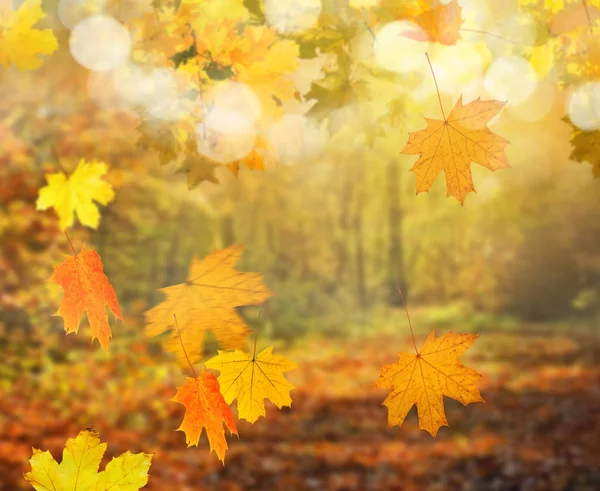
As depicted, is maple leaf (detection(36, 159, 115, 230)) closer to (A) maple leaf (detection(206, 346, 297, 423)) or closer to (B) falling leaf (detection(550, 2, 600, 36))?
(A) maple leaf (detection(206, 346, 297, 423))

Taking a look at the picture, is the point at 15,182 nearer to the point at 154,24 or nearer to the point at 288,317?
the point at 154,24

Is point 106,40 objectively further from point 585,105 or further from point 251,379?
point 585,105

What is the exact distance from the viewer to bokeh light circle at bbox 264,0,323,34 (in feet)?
5.40

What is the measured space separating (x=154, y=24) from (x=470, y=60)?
1.02m

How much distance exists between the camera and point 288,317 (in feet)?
43.1

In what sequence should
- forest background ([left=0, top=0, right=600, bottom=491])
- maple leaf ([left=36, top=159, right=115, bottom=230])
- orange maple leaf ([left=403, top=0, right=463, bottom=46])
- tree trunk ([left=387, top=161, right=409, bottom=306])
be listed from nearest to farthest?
orange maple leaf ([left=403, top=0, right=463, bottom=46]) → forest background ([left=0, top=0, right=600, bottom=491]) → maple leaf ([left=36, top=159, right=115, bottom=230]) → tree trunk ([left=387, top=161, right=409, bottom=306])

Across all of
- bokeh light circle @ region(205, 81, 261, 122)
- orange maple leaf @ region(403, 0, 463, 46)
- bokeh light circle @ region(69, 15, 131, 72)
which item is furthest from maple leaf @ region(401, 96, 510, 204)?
bokeh light circle @ region(69, 15, 131, 72)

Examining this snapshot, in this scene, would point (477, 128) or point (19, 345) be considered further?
point (19, 345)

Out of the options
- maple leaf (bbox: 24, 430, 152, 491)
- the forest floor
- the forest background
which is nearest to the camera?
maple leaf (bbox: 24, 430, 152, 491)

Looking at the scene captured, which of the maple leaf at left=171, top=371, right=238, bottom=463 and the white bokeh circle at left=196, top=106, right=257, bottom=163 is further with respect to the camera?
the white bokeh circle at left=196, top=106, right=257, bottom=163

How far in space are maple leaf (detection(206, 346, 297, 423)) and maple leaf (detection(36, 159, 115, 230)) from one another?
100 cm

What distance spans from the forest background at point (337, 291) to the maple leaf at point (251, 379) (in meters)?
0.29

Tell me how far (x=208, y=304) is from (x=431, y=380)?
50 cm

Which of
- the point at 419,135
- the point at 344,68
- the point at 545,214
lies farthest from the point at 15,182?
the point at 545,214
